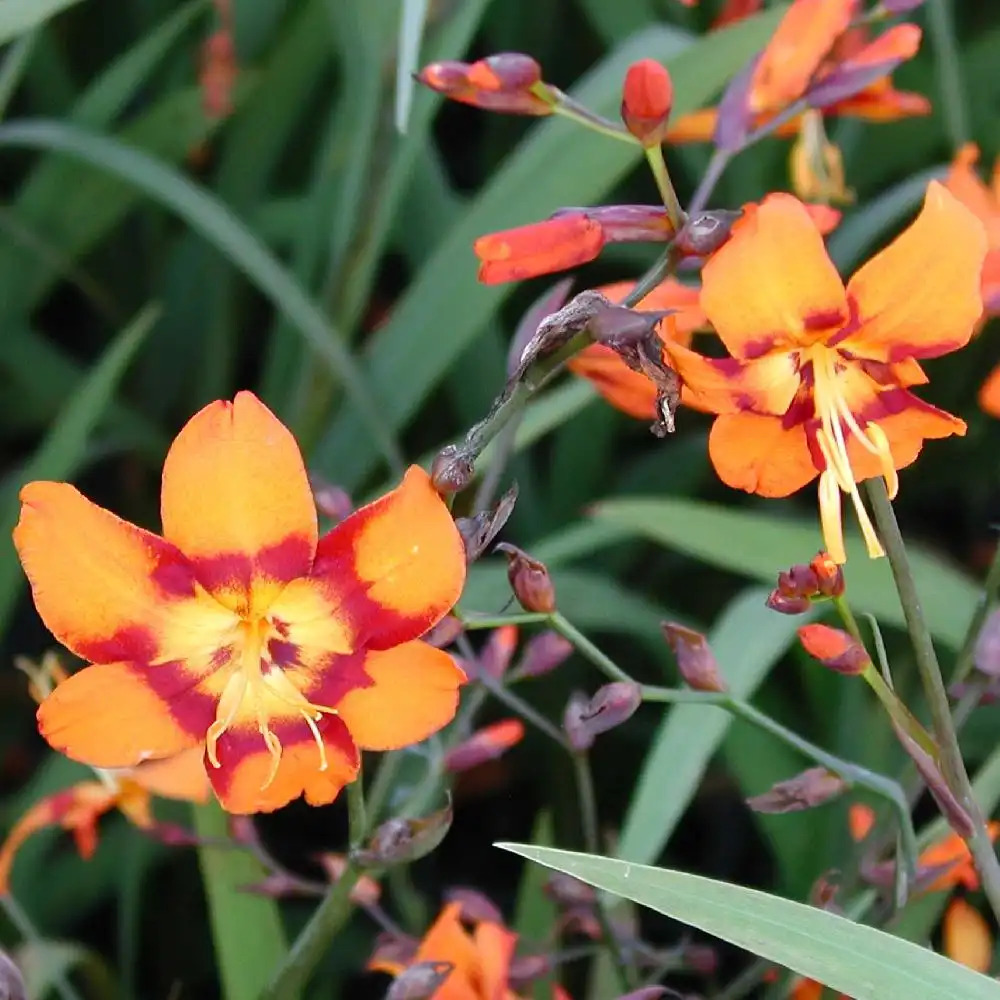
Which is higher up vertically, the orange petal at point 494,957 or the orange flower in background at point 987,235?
the orange flower in background at point 987,235

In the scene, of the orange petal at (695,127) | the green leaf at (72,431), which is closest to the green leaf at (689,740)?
the orange petal at (695,127)

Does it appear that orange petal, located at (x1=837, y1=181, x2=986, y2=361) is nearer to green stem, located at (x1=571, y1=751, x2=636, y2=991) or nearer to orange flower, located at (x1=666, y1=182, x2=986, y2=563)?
orange flower, located at (x1=666, y1=182, x2=986, y2=563)

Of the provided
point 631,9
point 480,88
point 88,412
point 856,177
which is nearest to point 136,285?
point 88,412

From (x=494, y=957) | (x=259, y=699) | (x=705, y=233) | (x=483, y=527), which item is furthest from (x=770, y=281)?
(x=494, y=957)

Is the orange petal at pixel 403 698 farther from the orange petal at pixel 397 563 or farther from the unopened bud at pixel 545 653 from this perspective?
the unopened bud at pixel 545 653

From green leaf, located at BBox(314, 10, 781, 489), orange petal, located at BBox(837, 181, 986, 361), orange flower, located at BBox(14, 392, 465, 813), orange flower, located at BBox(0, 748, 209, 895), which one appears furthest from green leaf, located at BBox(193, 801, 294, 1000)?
orange petal, located at BBox(837, 181, 986, 361)

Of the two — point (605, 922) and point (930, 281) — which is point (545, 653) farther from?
point (930, 281)

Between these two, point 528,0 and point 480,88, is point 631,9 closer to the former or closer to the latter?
point 528,0
